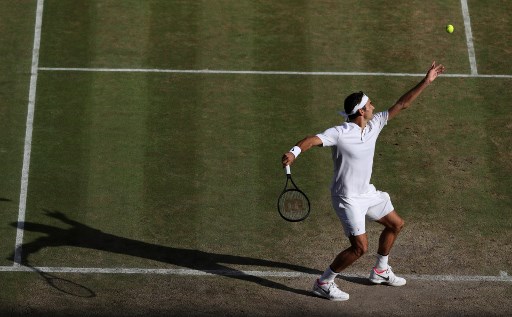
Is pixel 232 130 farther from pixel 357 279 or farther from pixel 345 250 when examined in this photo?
pixel 345 250

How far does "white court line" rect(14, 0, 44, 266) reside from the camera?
60.7ft

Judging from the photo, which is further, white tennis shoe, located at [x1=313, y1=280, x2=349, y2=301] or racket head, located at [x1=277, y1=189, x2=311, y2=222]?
racket head, located at [x1=277, y1=189, x2=311, y2=222]

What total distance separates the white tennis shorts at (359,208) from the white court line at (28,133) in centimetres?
453

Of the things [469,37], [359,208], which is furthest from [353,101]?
[469,37]

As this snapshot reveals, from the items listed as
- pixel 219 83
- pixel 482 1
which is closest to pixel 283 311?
pixel 219 83

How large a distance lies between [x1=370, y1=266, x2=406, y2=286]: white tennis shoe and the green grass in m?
0.52

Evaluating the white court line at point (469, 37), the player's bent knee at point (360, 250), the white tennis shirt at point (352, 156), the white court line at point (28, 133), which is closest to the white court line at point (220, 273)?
the white court line at point (28, 133)

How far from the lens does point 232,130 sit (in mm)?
20906

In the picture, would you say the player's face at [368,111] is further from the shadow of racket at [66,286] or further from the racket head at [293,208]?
the shadow of racket at [66,286]

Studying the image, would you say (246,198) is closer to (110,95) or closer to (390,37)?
(110,95)

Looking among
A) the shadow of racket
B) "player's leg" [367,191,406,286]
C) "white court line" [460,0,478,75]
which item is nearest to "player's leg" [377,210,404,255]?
"player's leg" [367,191,406,286]

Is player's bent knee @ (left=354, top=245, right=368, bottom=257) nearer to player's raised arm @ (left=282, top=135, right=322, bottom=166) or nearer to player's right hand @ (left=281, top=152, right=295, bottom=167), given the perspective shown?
player's raised arm @ (left=282, top=135, right=322, bottom=166)

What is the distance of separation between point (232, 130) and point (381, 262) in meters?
4.43

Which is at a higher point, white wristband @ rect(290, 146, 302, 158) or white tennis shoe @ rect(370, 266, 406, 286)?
white wristband @ rect(290, 146, 302, 158)
